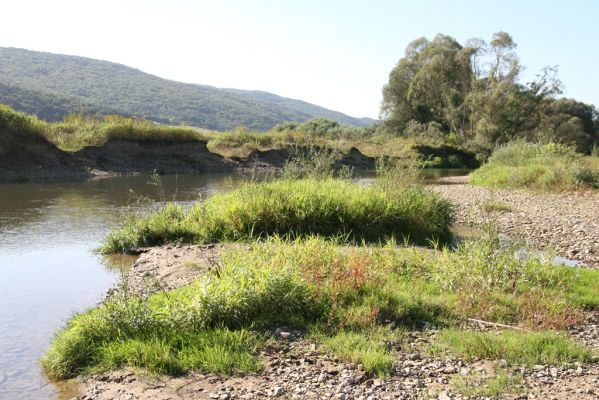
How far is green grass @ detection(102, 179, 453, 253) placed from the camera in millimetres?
13523

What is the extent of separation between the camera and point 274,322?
24.9 ft

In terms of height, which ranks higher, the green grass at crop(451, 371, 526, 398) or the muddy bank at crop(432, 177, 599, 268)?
the muddy bank at crop(432, 177, 599, 268)

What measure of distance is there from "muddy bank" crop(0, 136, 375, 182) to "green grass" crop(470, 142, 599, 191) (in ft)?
30.9

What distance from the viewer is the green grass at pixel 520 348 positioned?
637cm

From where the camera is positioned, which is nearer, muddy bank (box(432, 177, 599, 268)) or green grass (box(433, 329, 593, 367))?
green grass (box(433, 329, 593, 367))

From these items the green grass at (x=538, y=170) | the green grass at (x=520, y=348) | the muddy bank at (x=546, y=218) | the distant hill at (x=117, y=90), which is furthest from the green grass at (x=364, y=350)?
the distant hill at (x=117, y=90)

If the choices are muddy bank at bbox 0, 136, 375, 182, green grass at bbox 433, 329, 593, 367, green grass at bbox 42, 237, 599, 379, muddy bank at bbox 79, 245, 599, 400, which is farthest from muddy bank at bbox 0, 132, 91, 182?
green grass at bbox 433, 329, 593, 367

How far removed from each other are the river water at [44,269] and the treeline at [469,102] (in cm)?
4148

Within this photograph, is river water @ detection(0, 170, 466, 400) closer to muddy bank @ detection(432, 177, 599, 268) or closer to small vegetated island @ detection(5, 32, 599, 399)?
small vegetated island @ detection(5, 32, 599, 399)

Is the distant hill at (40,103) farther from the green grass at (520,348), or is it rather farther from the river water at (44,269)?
the green grass at (520,348)

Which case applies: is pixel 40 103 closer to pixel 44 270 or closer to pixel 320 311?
pixel 44 270

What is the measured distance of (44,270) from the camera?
11992 mm

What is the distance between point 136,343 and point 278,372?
5.79 ft

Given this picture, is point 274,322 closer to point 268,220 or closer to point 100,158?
point 268,220
